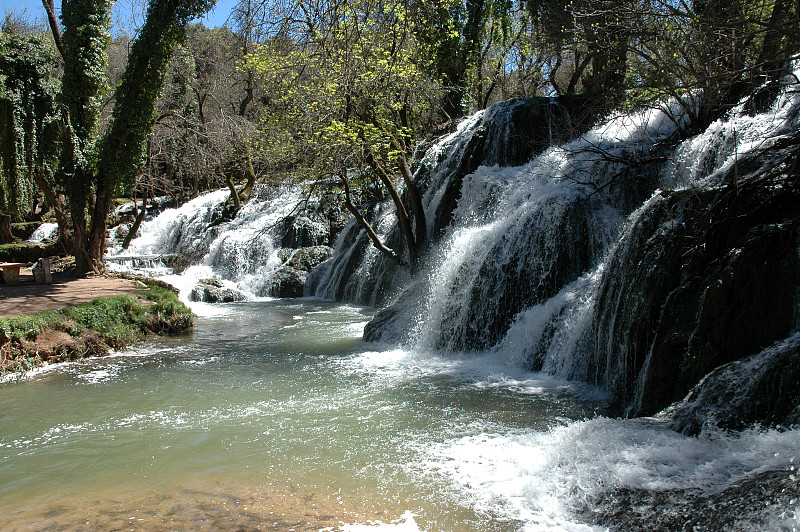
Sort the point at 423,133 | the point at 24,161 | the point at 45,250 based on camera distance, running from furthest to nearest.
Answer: the point at 45,250, the point at 423,133, the point at 24,161

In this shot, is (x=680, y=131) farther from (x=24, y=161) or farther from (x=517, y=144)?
(x=24, y=161)

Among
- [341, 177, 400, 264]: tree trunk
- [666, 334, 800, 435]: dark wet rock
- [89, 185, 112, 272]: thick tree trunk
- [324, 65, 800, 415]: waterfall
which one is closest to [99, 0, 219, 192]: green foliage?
[89, 185, 112, 272]: thick tree trunk

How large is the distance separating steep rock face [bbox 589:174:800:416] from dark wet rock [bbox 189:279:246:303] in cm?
1220

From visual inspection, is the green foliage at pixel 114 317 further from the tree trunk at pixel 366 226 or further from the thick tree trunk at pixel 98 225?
the thick tree trunk at pixel 98 225

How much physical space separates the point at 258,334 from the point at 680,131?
315 inches

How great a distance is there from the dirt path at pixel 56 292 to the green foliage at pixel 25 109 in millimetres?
3311

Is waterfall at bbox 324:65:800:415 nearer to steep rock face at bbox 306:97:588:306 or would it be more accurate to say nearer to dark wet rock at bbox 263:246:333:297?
steep rock face at bbox 306:97:588:306

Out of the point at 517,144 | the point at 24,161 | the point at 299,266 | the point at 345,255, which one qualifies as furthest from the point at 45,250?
the point at 517,144

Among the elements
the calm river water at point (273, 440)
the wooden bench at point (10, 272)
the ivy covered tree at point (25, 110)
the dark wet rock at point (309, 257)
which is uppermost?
the ivy covered tree at point (25, 110)

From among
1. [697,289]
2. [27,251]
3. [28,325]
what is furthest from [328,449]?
[27,251]

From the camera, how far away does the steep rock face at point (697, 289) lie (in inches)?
193

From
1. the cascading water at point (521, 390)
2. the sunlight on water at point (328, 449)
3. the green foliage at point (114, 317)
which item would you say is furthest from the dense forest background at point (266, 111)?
the sunlight on water at point (328, 449)

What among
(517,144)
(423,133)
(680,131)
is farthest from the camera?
(423,133)

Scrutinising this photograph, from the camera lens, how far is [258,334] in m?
11.5
